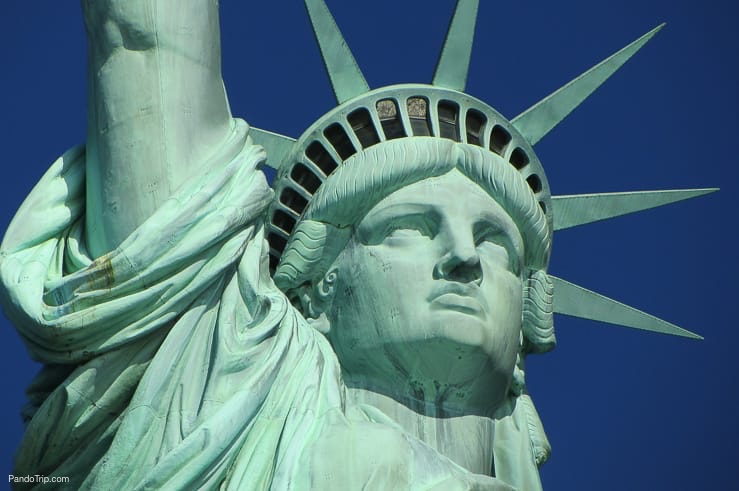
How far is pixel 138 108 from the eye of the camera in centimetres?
1279

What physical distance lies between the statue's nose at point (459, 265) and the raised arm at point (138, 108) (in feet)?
4.97

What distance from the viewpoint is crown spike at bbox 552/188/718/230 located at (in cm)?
1502

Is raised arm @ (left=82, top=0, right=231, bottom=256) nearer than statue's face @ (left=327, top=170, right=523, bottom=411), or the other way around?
raised arm @ (left=82, top=0, right=231, bottom=256)

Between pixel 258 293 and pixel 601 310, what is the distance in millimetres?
2824

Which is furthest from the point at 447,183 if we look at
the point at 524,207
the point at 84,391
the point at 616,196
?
the point at 84,391

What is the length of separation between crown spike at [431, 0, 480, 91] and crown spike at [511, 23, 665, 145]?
0.50m

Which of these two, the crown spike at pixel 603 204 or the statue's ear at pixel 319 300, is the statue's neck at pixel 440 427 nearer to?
the statue's ear at pixel 319 300

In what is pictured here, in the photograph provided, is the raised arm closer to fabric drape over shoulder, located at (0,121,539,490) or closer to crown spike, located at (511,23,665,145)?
fabric drape over shoulder, located at (0,121,539,490)

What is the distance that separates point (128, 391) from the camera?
494 inches

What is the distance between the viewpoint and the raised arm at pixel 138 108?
12.7m

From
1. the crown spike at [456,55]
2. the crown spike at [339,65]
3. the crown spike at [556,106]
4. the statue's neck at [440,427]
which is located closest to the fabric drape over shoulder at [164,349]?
the statue's neck at [440,427]

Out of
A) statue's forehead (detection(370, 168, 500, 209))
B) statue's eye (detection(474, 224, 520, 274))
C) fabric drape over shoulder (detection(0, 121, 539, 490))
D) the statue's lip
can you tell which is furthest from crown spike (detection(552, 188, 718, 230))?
fabric drape over shoulder (detection(0, 121, 539, 490))

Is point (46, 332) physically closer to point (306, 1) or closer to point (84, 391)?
point (84, 391)

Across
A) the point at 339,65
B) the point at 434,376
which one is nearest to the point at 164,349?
the point at 434,376
